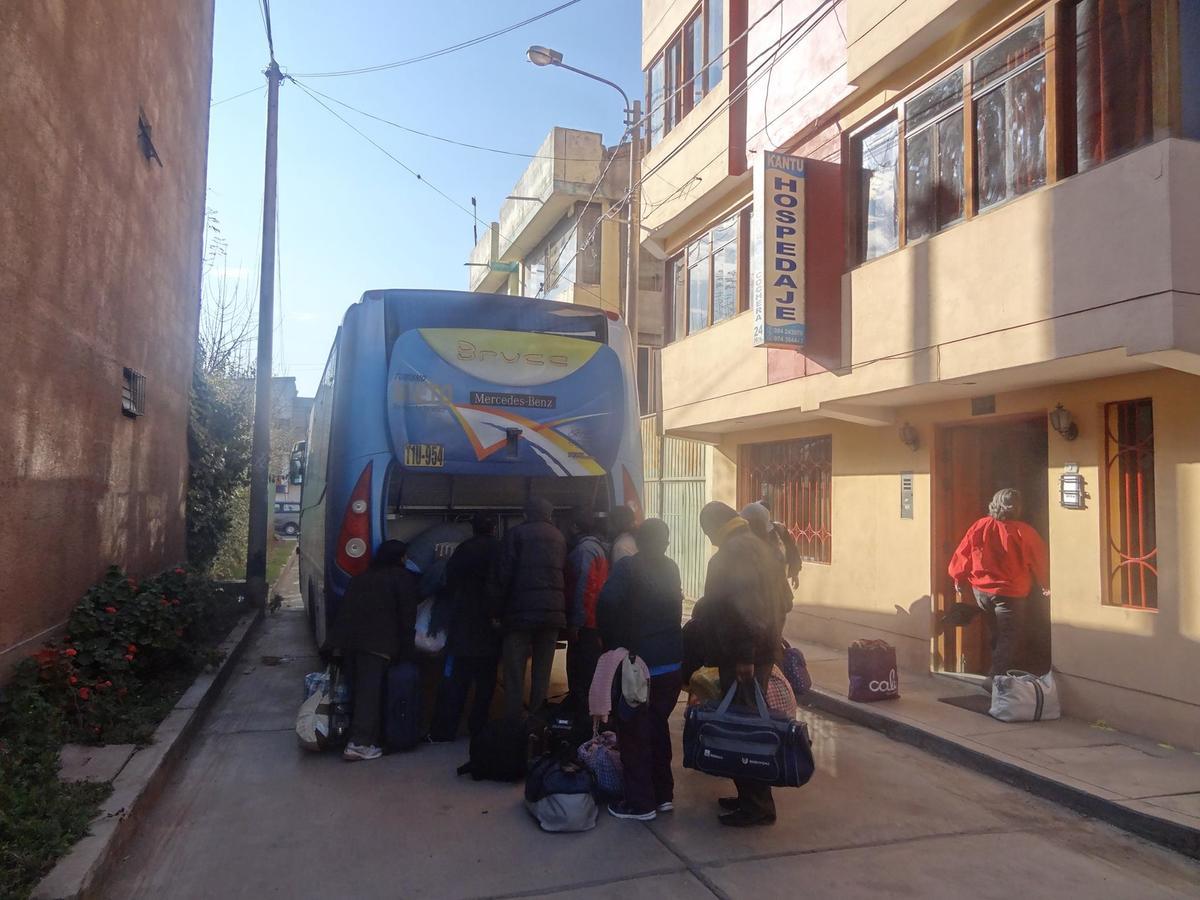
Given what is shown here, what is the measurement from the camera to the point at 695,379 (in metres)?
12.9

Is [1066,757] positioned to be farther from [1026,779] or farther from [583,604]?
[583,604]

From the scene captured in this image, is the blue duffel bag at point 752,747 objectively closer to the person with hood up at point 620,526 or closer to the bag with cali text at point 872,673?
the person with hood up at point 620,526

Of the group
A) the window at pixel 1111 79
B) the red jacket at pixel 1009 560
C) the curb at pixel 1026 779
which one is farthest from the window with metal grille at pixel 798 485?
the window at pixel 1111 79

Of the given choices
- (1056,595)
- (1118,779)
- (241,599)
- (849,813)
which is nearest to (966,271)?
(1056,595)

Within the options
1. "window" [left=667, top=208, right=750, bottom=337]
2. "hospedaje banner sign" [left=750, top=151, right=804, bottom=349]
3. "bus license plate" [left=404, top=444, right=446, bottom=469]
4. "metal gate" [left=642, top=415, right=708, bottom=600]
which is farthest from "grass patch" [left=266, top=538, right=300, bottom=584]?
"hospedaje banner sign" [left=750, top=151, right=804, bottom=349]

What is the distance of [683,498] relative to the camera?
15766 mm

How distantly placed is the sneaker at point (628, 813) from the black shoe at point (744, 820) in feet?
1.29

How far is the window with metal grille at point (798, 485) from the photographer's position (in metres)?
11.2

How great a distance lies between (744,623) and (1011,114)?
5188 mm

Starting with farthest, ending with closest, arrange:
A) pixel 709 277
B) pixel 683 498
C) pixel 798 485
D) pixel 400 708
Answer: pixel 683 498 → pixel 709 277 → pixel 798 485 → pixel 400 708

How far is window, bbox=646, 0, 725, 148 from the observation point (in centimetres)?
1297

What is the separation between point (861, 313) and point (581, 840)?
20.3 ft

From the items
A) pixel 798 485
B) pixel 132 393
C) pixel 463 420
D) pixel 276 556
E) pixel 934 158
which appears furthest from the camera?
pixel 276 556

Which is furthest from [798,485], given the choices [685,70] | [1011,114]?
[685,70]
